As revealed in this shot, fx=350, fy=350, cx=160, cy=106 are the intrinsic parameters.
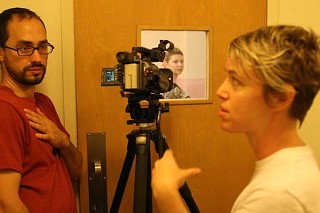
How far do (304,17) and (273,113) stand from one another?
1469 millimetres

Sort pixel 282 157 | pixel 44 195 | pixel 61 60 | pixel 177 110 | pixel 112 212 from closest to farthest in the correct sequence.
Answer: pixel 282 157 → pixel 44 195 → pixel 112 212 → pixel 61 60 → pixel 177 110

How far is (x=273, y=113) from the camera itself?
2.49ft

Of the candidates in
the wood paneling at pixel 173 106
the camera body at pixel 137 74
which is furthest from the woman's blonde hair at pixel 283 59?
the wood paneling at pixel 173 106

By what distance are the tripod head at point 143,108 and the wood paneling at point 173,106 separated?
372mm

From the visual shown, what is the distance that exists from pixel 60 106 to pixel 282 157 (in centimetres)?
121

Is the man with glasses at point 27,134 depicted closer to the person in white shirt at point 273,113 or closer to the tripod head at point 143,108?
the tripod head at point 143,108

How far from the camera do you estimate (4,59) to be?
1.35 meters

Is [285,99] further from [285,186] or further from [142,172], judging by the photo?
[142,172]

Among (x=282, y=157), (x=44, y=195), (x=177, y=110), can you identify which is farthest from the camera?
(x=177, y=110)

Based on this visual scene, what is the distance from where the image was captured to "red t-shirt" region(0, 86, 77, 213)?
3.86 ft

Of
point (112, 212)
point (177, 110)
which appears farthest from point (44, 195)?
point (177, 110)

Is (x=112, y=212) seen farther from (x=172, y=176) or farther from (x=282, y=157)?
(x=282, y=157)

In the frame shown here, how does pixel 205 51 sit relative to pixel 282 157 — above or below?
above

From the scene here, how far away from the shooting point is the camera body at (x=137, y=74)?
1294 mm
